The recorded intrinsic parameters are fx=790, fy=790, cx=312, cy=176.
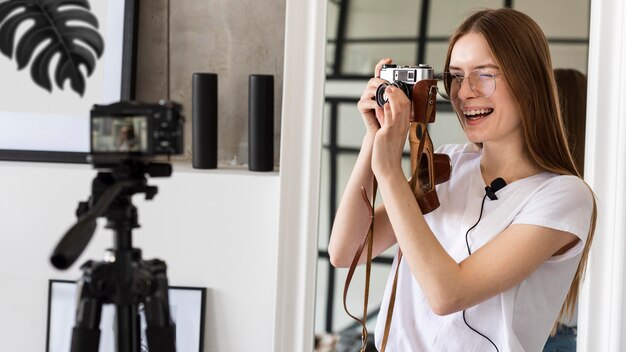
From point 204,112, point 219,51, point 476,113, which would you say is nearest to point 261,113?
point 204,112

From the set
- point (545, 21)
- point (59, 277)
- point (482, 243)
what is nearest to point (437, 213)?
point (482, 243)

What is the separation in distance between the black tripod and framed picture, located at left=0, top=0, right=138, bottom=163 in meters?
1.17

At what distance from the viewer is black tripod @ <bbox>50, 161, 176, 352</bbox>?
3.43 feet

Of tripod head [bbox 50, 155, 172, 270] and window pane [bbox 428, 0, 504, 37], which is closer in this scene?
tripod head [bbox 50, 155, 172, 270]

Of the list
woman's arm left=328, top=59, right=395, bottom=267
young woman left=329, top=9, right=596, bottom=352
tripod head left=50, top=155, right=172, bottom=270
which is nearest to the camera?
tripod head left=50, top=155, right=172, bottom=270

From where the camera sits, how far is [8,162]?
215cm

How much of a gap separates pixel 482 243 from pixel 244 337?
919mm

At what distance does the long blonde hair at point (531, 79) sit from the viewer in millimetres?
1367

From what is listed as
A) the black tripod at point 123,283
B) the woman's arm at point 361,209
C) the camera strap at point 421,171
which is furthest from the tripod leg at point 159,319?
the woman's arm at point 361,209

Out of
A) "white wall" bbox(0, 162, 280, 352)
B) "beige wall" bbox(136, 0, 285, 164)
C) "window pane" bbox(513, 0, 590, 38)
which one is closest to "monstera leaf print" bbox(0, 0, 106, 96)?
"beige wall" bbox(136, 0, 285, 164)

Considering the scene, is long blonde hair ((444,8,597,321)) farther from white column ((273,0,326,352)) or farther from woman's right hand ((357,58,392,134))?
white column ((273,0,326,352))

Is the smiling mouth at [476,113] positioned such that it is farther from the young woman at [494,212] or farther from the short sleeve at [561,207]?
the short sleeve at [561,207]

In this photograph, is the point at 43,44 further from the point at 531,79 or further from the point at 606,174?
the point at 606,174

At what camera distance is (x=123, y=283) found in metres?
1.05
